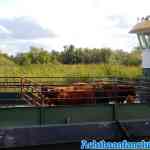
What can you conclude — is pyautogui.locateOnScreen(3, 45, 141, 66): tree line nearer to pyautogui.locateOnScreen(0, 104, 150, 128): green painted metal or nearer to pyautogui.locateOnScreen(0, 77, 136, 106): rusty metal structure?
pyautogui.locateOnScreen(0, 77, 136, 106): rusty metal structure

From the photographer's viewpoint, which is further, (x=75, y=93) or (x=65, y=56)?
(x=65, y=56)

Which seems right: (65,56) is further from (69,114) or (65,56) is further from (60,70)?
(69,114)

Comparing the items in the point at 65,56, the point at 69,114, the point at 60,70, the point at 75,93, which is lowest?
the point at 69,114

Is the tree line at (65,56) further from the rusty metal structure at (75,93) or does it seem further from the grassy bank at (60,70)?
the rusty metal structure at (75,93)

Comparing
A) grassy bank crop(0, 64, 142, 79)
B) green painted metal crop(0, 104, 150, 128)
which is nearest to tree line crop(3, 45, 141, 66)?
grassy bank crop(0, 64, 142, 79)

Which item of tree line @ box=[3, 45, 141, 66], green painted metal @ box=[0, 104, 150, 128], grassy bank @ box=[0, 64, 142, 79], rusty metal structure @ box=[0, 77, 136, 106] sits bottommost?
green painted metal @ box=[0, 104, 150, 128]

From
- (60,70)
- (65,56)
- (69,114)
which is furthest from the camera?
(65,56)

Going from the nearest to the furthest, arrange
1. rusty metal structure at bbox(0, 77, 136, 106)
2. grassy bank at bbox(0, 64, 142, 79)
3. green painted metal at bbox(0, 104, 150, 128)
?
green painted metal at bbox(0, 104, 150, 128), rusty metal structure at bbox(0, 77, 136, 106), grassy bank at bbox(0, 64, 142, 79)

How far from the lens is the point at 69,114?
1038 cm

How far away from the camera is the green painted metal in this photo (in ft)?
32.6

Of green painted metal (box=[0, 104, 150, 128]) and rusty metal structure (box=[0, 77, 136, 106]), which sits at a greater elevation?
rusty metal structure (box=[0, 77, 136, 106])

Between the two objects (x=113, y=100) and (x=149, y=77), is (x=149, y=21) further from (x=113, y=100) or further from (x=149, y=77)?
(x=113, y=100)

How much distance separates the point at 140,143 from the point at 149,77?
394 centimetres

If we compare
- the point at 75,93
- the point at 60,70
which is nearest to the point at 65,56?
the point at 60,70
